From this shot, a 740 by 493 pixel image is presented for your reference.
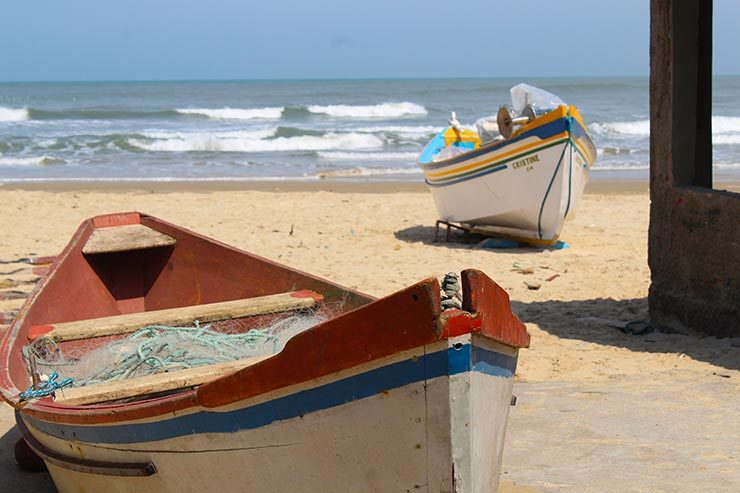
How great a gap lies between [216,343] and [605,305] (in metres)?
4.18

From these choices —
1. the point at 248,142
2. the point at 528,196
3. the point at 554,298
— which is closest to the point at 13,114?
the point at 248,142

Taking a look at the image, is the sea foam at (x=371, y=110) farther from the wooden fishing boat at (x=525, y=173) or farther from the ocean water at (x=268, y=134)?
the wooden fishing boat at (x=525, y=173)

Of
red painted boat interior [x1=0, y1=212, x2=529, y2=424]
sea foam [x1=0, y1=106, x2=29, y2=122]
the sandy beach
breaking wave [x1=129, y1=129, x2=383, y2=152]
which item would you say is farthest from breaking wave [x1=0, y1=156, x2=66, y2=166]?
red painted boat interior [x1=0, y1=212, x2=529, y2=424]

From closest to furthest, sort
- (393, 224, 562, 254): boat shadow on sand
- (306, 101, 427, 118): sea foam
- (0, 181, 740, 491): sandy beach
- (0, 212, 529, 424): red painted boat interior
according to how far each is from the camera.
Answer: (0, 212, 529, 424): red painted boat interior → (0, 181, 740, 491): sandy beach → (393, 224, 562, 254): boat shadow on sand → (306, 101, 427, 118): sea foam

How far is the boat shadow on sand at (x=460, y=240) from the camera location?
10805mm

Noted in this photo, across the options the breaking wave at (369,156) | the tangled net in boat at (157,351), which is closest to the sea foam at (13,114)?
the breaking wave at (369,156)

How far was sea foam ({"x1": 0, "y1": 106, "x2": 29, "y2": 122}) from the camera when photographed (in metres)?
37.6

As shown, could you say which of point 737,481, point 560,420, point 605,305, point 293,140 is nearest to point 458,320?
point 737,481

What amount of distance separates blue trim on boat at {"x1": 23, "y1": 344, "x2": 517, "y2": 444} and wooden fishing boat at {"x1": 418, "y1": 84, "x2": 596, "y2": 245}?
691cm

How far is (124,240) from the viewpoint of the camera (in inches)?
246

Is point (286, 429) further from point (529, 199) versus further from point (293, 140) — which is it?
point (293, 140)

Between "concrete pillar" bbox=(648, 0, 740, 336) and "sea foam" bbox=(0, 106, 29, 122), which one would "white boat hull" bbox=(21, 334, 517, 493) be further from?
"sea foam" bbox=(0, 106, 29, 122)

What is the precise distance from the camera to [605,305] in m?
7.89

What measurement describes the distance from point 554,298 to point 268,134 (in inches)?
934
